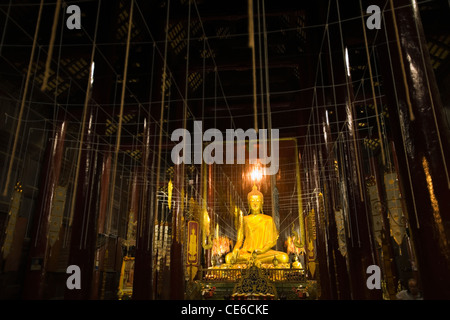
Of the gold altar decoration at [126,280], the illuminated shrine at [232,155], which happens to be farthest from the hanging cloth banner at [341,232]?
the gold altar decoration at [126,280]

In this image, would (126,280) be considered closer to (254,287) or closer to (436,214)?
(254,287)

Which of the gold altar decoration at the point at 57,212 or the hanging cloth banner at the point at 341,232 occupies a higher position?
the gold altar decoration at the point at 57,212

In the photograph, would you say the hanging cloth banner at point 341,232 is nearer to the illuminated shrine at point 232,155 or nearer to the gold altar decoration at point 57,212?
the illuminated shrine at point 232,155

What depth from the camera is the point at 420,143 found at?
8.40 ft

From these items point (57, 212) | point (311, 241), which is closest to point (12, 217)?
point (57, 212)

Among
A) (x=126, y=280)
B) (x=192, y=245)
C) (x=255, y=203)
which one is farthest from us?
(x=192, y=245)

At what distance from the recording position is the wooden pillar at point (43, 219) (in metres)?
7.09

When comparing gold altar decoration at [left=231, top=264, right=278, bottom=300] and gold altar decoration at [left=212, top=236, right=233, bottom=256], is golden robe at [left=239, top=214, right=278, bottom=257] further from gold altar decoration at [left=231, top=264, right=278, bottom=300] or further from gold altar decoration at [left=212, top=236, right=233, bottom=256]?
gold altar decoration at [left=212, top=236, right=233, bottom=256]

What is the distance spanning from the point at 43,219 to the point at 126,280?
2.55 metres

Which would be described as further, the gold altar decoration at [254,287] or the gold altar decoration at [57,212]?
the gold altar decoration at [57,212]

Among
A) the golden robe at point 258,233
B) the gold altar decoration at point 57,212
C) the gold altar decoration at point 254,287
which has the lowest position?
the gold altar decoration at point 254,287

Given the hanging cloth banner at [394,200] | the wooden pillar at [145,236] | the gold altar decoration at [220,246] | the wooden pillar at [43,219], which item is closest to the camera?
the wooden pillar at [145,236]

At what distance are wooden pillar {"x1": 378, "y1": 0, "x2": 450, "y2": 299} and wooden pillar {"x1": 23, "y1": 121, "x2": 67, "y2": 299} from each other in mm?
6596

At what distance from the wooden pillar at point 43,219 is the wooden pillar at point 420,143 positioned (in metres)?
6.60
